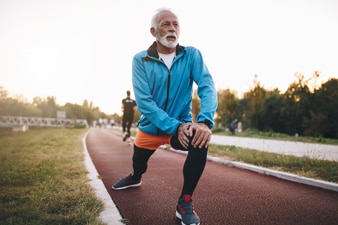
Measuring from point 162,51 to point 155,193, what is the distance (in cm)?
199

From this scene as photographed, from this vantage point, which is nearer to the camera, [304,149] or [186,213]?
[186,213]

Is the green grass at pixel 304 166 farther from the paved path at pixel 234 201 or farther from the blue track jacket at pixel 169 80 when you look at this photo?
the blue track jacket at pixel 169 80

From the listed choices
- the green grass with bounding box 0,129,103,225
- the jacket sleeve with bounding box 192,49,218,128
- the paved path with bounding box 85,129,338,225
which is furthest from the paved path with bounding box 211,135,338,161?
the green grass with bounding box 0,129,103,225

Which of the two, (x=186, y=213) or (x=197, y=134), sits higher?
(x=197, y=134)

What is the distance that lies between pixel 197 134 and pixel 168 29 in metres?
1.22

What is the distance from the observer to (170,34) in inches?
99.5

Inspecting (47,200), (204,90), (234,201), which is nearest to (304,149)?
(234,201)

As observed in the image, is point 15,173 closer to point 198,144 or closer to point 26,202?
point 26,202

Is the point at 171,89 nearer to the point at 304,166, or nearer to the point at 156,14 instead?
the point at 156,14

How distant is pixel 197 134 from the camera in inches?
82.4

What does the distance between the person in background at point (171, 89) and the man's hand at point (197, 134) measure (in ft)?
0.32

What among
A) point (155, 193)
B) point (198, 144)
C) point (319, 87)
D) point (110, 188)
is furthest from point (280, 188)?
point (319, 87)

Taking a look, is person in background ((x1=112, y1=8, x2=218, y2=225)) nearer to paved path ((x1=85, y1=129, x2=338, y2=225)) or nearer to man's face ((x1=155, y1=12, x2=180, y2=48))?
man's face ((x1=155, y1=12, x2=180, y2=48))

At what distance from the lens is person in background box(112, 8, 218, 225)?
2312mm
